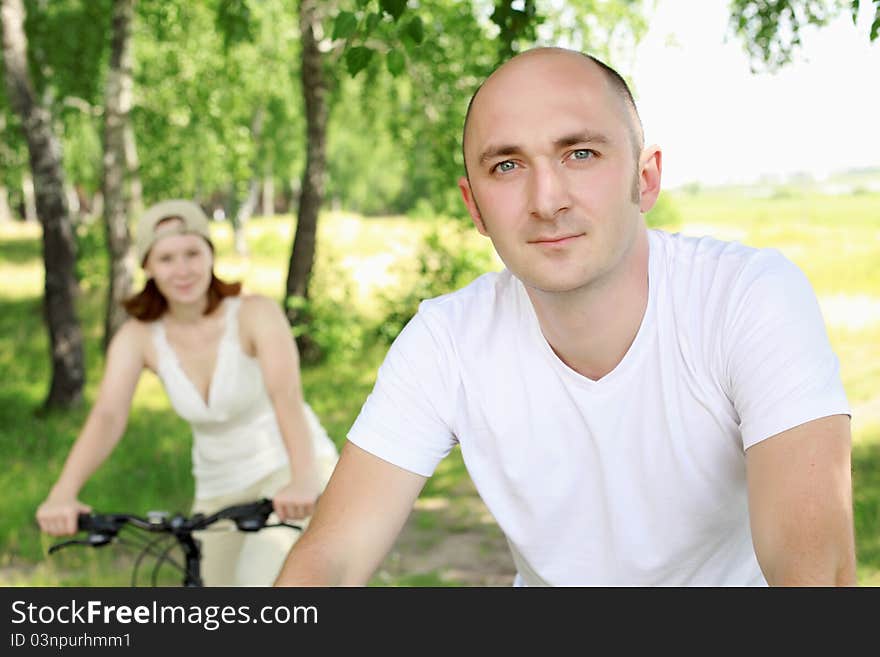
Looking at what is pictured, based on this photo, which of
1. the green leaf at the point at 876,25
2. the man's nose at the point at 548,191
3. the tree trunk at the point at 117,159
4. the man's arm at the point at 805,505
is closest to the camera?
the man's arm at the point at 805,505

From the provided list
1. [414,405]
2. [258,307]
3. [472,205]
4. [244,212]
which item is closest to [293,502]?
[258,307]

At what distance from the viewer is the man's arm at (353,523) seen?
6.39 feet

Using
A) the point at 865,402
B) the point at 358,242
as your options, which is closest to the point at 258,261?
the point at 358,242

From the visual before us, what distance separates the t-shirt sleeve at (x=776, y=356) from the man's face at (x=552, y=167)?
251 mm

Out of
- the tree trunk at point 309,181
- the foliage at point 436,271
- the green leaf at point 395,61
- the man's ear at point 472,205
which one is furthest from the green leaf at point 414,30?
the foliage at point 436,271

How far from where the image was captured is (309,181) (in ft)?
41.9

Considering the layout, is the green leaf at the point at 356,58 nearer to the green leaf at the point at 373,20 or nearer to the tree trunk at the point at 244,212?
the green leaf at the point at 373,20

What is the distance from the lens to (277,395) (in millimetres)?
3756

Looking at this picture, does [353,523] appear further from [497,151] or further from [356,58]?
[356,58]

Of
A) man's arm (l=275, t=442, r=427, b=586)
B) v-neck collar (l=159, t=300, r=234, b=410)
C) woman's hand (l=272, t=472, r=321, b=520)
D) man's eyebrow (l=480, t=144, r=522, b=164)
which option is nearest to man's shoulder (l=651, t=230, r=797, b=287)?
man's eyebrow (l=480, t=144, r=522, b=164)

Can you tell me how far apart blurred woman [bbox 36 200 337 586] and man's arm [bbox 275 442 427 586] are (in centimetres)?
157
